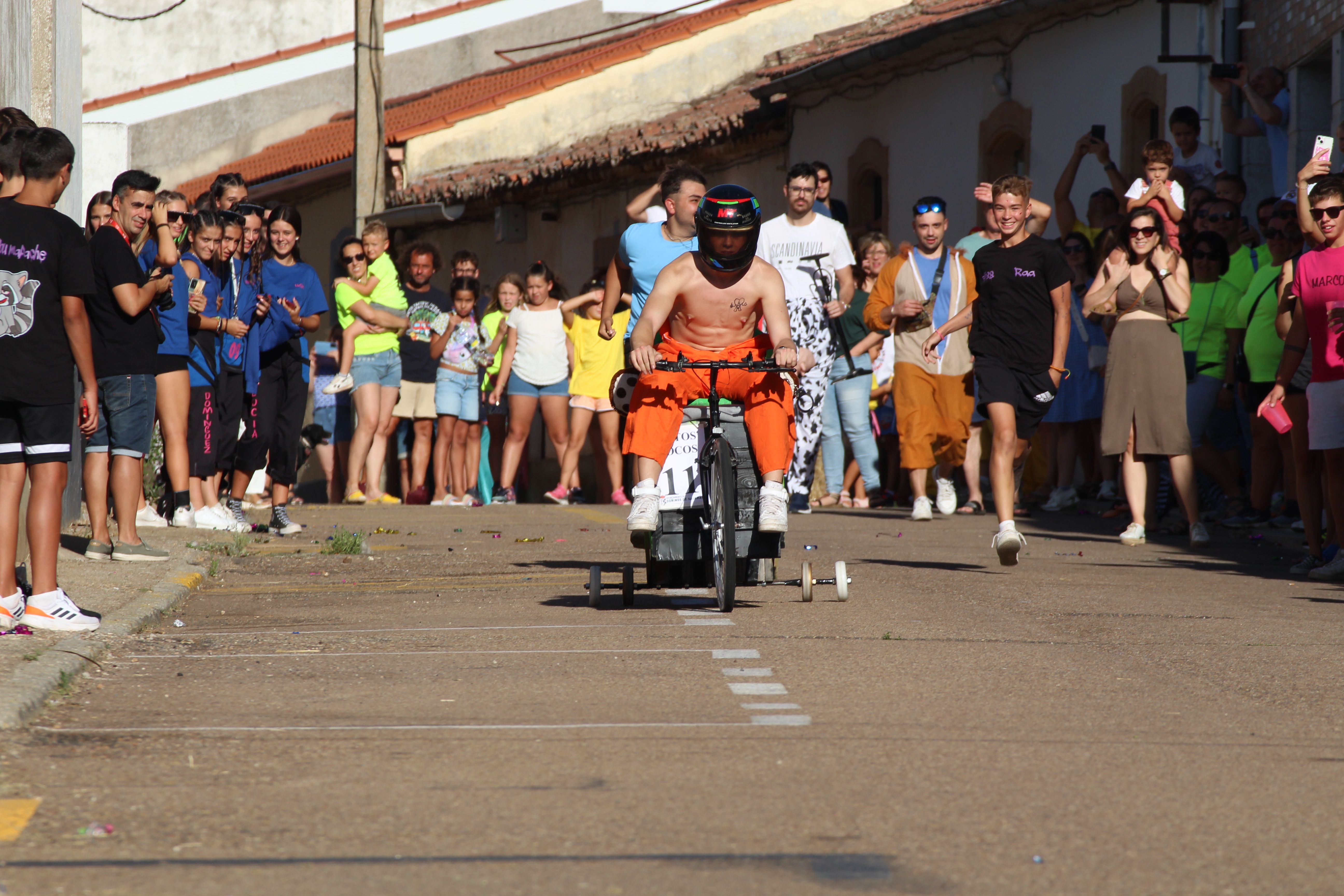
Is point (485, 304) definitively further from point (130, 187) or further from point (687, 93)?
point (130, 187)

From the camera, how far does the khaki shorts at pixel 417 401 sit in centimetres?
1894

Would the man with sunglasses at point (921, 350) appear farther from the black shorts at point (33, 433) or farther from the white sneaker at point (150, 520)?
the black shorts at point (33, 433)

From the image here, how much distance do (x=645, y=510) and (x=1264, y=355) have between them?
21.3 ft

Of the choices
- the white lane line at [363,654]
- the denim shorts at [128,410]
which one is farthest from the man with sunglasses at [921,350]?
the white lane line at [363,654]

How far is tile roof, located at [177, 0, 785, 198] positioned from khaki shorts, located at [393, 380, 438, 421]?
33.0 ft

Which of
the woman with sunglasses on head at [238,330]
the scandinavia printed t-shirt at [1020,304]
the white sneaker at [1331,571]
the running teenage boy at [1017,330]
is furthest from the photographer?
the woman with sunglasses on head at [238,330]

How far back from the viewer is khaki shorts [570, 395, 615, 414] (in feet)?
61.4

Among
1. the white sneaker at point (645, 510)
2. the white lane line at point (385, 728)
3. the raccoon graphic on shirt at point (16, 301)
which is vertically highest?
the raccoon graphic on shirt at point (16, 301)

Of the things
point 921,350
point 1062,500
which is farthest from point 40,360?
point 1062,500

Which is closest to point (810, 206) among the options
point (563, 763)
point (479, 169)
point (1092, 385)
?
Answer: point (1092, 385)

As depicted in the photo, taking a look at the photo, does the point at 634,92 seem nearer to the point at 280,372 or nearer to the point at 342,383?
the point at 342,383

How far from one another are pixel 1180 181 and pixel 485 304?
549 inches

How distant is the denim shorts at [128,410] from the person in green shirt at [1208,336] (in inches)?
289

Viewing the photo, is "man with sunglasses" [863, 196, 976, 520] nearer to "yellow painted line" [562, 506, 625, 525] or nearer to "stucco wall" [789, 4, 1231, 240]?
"yellow painted line" [562, 506, 625, 525]
